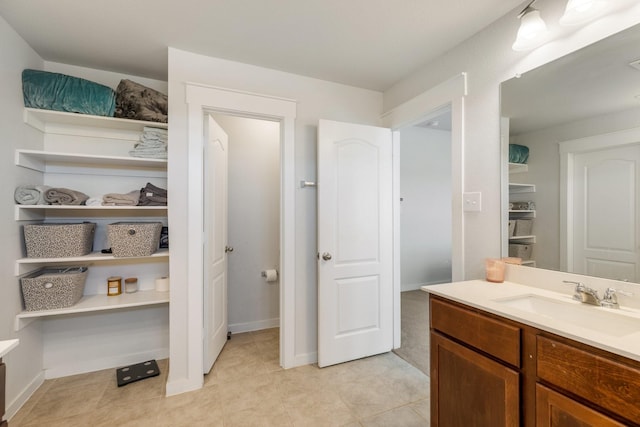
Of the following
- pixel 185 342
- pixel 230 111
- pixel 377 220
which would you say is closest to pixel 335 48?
pixel 230 111

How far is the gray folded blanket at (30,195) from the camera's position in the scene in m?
1.79

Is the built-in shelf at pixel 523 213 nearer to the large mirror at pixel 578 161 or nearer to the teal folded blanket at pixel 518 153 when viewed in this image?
the large mirror at pixel 578 161

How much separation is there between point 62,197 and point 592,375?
9.46 ft

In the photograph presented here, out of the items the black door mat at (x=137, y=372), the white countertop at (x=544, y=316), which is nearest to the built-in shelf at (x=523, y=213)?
the white countertop at (x=544, y=316)

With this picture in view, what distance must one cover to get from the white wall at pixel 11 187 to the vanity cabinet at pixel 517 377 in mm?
2497

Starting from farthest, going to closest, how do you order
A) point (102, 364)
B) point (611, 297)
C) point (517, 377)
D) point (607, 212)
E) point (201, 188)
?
1. point (102, 364)
2. point (201, 188)
3. point (607, 212)
4. point (611, 297)
5. point (517, 377)

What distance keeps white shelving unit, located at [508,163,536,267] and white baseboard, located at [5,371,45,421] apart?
10.5 feet

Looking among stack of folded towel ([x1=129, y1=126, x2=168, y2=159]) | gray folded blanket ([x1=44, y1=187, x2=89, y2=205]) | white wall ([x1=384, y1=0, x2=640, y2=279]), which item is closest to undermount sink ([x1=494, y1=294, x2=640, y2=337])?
white wall ([x1=384, y1=0, x2=640, y2=279])

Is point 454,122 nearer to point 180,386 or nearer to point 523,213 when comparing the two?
point 523,213

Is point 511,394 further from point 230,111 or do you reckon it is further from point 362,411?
point 230,111

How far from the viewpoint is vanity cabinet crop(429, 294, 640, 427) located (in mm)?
820

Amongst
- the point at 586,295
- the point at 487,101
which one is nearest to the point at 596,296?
the point at 586,295

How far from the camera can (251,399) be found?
6.24 ft

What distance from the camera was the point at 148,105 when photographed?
2111mm
